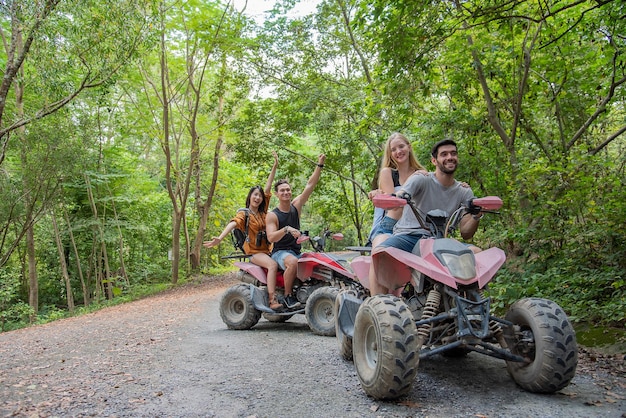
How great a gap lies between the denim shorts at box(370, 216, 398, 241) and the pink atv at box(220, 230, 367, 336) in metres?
1.28

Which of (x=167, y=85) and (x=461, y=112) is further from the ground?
(x=167, y=85)

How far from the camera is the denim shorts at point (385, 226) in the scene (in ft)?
16.2

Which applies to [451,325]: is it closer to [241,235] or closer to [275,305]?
[275,305]

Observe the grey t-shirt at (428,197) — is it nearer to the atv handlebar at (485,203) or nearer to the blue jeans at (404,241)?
the blue jeans at (404,241)

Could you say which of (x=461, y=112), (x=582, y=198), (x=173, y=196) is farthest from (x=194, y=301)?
(x=582, y=198)

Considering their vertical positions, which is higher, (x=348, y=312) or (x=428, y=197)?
(x=428, y=197)

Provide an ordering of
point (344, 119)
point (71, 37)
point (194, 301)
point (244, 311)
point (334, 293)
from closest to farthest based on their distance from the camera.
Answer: point (334, 293), point (244, 311), point (71, 37), point (194, 301), point (344, 119)

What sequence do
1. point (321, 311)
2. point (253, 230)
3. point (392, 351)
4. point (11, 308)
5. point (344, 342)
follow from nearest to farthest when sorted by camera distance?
1. point (392, 351)
2. point (344, 342)
3. point (321, 311)
4. point (253, 230)
5. point (11, 308)

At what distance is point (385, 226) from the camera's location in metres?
4.99

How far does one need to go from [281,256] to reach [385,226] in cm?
263

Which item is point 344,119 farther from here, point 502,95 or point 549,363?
point 549,363

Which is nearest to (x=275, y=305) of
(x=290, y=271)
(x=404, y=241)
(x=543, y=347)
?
(x=290, y=271)

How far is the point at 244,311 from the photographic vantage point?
7.52 metres

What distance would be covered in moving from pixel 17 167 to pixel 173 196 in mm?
5569
